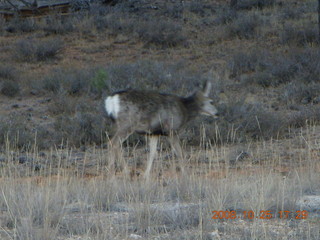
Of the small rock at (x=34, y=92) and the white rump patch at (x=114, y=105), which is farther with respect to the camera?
the small rock at (x=34, y=92)

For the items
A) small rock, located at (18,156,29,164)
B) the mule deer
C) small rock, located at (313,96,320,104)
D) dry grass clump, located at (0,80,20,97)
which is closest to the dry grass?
the mule deer

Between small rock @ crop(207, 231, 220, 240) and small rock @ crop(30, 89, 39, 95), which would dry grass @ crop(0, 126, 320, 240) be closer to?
small rock @ crop(207, 231, 220, 240)

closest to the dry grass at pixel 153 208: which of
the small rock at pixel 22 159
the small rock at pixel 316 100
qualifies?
the small rock at pixel 22 159

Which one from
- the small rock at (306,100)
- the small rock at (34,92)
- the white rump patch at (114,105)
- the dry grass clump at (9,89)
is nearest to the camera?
the white rump patch at (114,105)

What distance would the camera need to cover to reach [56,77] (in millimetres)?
17969

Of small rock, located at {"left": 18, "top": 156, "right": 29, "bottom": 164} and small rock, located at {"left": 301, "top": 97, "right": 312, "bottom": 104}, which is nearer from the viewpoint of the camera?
small rock, located at {"left": 18, "top": 156, "right": 29, "bottom": 164}

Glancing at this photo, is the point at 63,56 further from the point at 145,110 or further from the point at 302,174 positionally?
the point at 302,174

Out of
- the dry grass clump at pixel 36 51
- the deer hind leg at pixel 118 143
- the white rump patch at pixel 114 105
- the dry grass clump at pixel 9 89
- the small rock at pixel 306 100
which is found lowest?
the small rock at pixel 306 100

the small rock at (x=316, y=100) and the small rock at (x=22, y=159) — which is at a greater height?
the small rock at (x=22, y=159)

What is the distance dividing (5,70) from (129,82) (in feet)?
14.1

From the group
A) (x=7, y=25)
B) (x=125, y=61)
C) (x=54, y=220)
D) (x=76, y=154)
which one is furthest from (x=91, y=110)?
(x=7, y=25)

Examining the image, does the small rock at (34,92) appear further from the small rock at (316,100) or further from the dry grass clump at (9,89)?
the small rock at (316,100)
